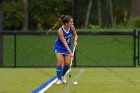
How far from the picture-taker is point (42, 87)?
15336 mm

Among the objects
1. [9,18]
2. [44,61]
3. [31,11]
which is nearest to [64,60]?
[44,61]

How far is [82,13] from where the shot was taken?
237ft

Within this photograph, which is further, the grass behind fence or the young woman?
the grass behind fence

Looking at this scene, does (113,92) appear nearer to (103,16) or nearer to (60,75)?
(60,75)

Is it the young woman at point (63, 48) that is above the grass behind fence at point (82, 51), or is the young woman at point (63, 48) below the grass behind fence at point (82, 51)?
above

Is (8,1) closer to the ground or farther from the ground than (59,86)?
farther from the ground

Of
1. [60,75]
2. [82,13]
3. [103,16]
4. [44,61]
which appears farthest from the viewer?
[103,16]

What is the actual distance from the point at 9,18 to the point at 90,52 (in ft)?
40.4

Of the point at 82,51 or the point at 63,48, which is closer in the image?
the point at 63,48

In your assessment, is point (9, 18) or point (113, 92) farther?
point (9, 18)

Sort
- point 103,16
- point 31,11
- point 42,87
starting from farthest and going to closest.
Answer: point 103,16 < point 31,11 < point 42,87

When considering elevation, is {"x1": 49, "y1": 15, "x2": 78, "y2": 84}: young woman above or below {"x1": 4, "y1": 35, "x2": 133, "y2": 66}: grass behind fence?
above

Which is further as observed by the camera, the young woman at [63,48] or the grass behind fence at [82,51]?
the grass behind fence at [82,51]

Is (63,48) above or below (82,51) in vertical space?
above
